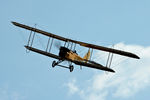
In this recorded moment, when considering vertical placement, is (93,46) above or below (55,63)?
above

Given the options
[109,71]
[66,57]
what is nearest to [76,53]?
[66,57]

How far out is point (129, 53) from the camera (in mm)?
28016

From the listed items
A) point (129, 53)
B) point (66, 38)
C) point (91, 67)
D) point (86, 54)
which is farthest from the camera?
point (86, 54)

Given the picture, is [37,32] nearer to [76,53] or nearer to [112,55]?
[76,53]

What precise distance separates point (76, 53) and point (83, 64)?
1.68 metres

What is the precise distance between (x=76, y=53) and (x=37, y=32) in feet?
15.9

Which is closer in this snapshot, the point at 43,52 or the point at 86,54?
the point at 43,52

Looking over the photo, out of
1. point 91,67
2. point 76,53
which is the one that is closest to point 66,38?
point 76,53

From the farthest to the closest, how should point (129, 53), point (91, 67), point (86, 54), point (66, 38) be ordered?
point (86, 54) → point (66, 38) → point (91, 67) → point (129, 53)

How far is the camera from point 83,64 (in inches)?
1190

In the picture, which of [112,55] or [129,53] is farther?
[112,55]

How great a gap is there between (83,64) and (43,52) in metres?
3.85

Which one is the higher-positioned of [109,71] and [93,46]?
[93,46]

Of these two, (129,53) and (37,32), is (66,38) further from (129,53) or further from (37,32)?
(129,53)
